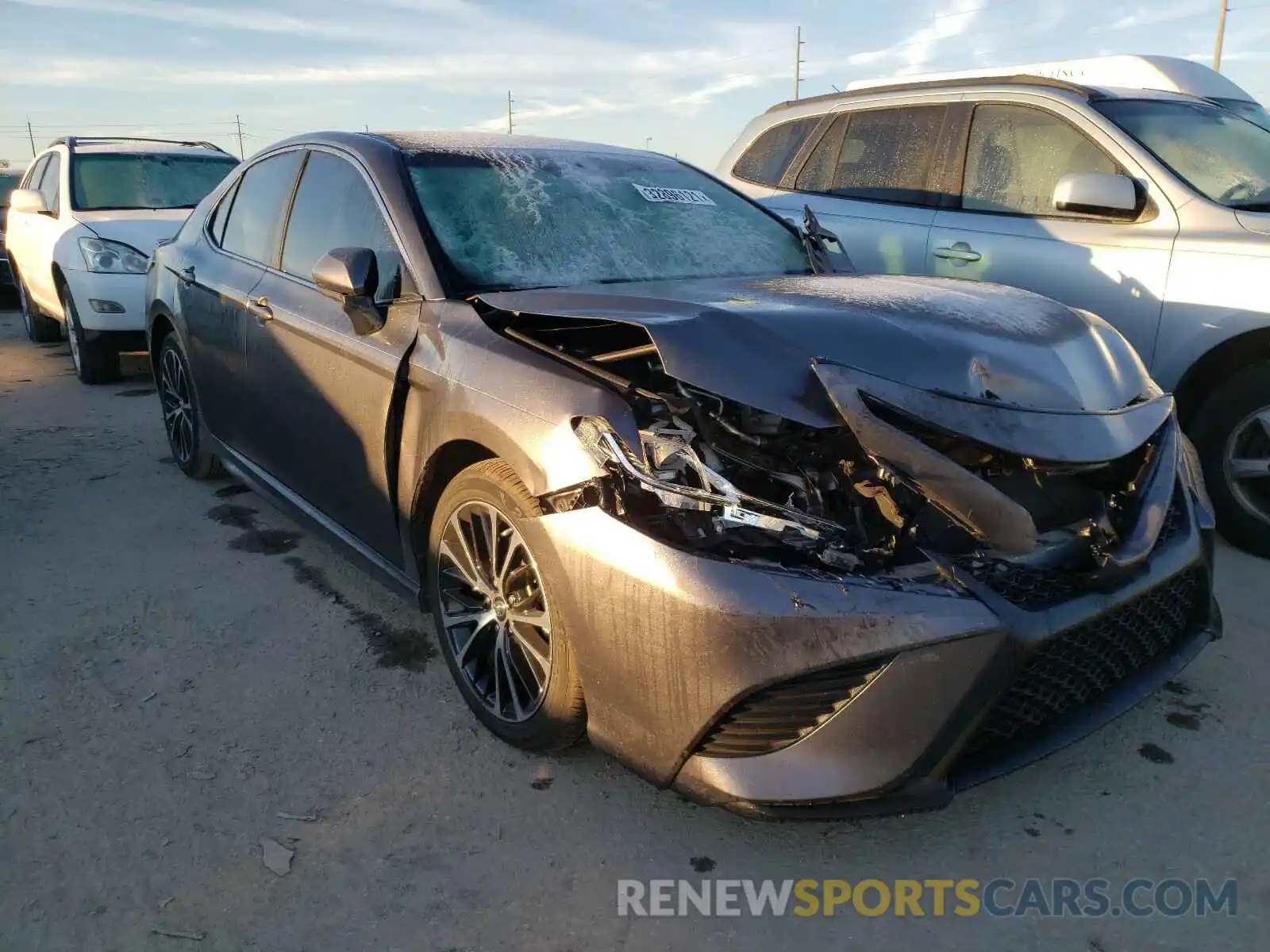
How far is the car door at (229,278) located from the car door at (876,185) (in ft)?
9.07

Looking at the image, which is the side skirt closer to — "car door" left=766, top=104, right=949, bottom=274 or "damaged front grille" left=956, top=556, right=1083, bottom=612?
"damaged front grille" left=956, top=556, right=1083, bottom=612

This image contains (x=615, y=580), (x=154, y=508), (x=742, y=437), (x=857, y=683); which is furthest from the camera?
(x=154, y=508)

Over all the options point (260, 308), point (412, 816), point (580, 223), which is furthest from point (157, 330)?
point (412, 816)

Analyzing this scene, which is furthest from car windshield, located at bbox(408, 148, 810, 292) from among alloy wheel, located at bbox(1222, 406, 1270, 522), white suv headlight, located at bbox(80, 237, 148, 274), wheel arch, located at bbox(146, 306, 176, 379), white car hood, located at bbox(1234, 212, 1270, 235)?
white suv headlight, located at bbox(80, 237, 148, 274)

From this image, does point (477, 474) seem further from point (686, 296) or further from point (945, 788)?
point (945, 788)

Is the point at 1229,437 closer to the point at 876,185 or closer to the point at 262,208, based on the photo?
the point at 876,185

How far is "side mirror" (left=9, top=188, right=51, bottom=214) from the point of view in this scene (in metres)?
7.64

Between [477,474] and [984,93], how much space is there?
3.79m

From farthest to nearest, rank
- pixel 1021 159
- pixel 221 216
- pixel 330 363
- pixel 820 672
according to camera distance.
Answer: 1. pixel 1021 159
2. pixel 221 216
3. pixel 330 363
4. pixel 820 672

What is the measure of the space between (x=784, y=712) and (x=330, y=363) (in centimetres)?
198

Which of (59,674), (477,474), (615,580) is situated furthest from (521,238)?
(59,674)

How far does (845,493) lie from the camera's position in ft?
7.27

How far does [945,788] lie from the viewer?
6.66 feet

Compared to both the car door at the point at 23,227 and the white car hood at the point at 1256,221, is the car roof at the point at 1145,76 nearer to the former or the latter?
the white car hood at the point at 1256,221
